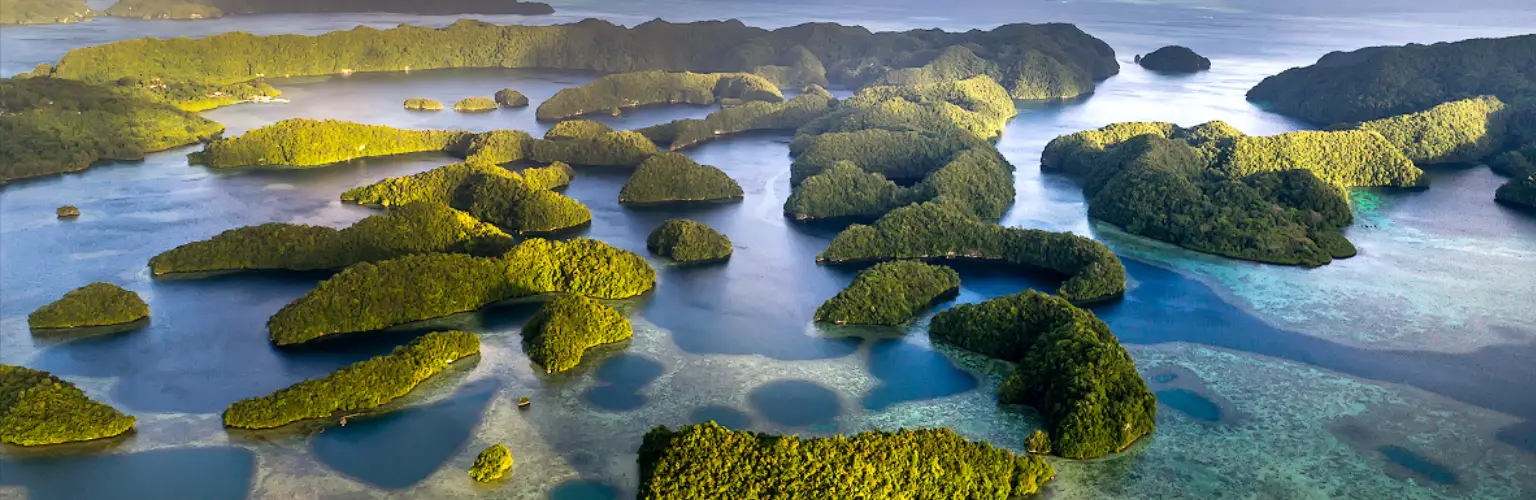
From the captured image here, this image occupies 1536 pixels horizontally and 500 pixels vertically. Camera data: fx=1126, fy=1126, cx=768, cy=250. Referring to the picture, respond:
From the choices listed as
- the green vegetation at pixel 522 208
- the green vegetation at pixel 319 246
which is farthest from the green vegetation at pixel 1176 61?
the green vegetation at pixel 319 246

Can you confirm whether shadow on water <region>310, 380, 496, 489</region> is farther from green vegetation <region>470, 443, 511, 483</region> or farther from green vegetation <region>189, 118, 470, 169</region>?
green vegetation <region>189, 118, 470, 169</region>

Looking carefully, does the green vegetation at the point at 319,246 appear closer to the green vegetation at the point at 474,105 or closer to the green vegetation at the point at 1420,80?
the green vegetation at the point at 474,105

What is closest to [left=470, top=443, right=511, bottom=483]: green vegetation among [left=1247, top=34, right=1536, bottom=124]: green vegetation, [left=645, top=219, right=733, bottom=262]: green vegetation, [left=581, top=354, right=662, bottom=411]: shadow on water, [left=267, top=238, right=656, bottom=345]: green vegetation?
[left=581, top=354, right=662, bottom=411]: shadow on water

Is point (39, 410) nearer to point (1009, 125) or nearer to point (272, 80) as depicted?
point (1009, 125)

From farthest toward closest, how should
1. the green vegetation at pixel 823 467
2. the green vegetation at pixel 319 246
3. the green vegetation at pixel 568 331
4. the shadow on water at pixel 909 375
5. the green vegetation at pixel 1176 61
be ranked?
the green vegetation at pixel 1176 61 < the green vegetation at pixel 319 246 < the green vegetation at pixel 568 331 < the shadow on water at pixel 909 375 < the green vegetation at pixel 823 467

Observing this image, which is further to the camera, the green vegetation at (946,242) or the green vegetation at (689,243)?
the green vegetation at (689,243)

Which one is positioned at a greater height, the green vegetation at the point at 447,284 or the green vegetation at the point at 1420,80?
the green vegetation at the point at 1420,80

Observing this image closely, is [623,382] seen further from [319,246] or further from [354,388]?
[319,246]
